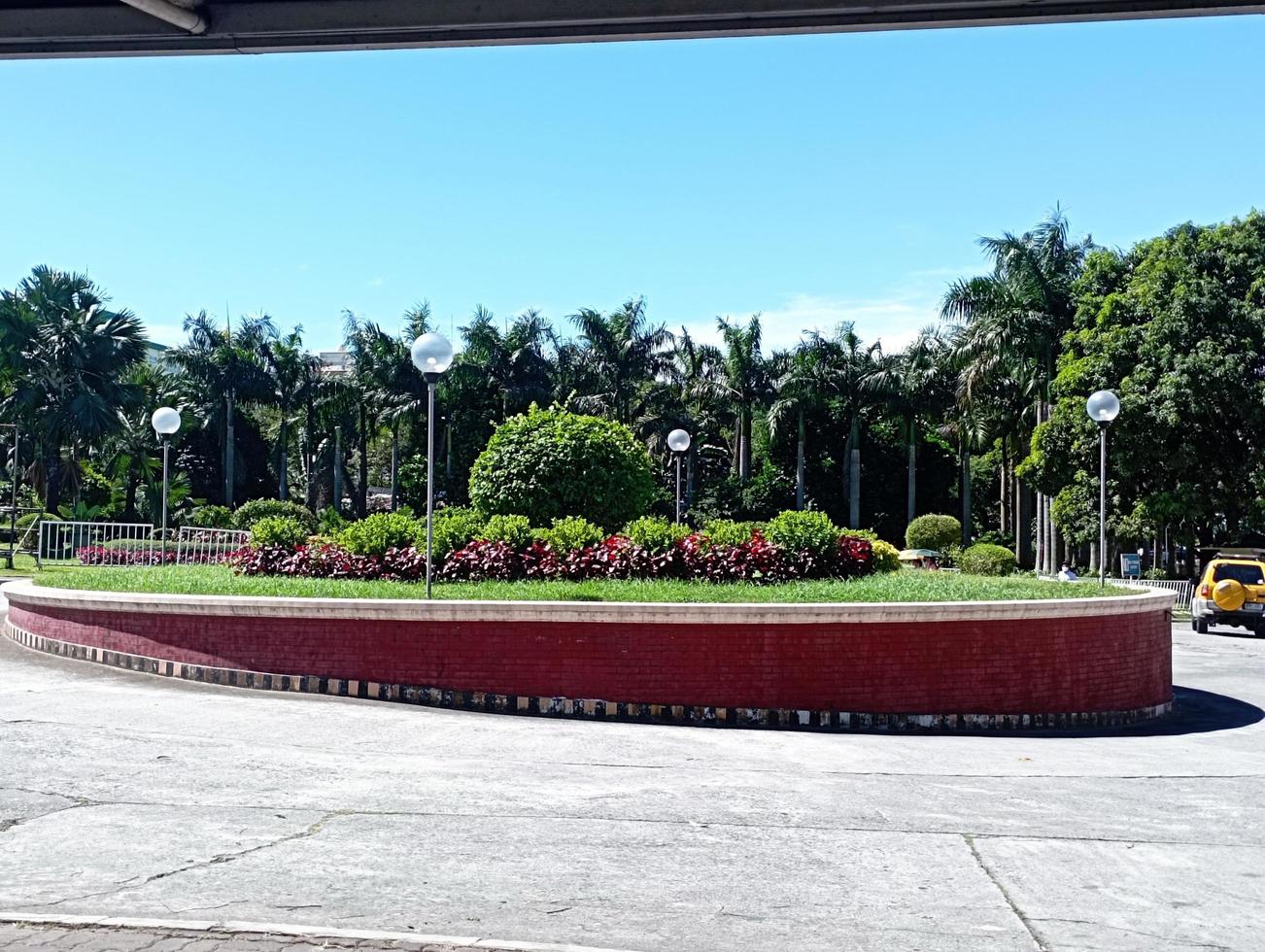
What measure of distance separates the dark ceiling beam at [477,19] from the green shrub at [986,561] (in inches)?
616

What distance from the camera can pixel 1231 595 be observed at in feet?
84.1

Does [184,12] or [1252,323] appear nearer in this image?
[184,12]

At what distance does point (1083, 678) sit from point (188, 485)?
48270 millimetres

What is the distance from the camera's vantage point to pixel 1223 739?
1259 centimetres

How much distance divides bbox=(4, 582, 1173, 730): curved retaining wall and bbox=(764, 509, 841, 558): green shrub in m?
2.80

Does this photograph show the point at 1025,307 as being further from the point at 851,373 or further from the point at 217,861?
the point at 217,861

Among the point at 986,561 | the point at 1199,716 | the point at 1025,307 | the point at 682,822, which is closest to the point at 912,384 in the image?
the point at 1025,307

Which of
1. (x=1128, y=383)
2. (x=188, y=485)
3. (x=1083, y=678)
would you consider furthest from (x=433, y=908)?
(x=188, y=485)

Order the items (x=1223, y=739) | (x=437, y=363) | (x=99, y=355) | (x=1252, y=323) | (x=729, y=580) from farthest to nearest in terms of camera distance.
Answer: (x=99, y=355)
(x=1252, y=323)
(x=729, y=580)
(x=437, y=363)
(x=1223, y=739)

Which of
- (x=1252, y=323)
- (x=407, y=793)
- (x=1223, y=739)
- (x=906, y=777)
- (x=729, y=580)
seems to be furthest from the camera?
(x=1252, y=323)

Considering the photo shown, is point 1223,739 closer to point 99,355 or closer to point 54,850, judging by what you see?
point 54,850

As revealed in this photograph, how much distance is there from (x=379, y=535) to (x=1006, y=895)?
10.5 m

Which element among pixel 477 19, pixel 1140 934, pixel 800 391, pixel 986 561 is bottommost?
pixel 1140 934

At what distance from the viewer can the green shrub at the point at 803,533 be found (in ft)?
48.6
